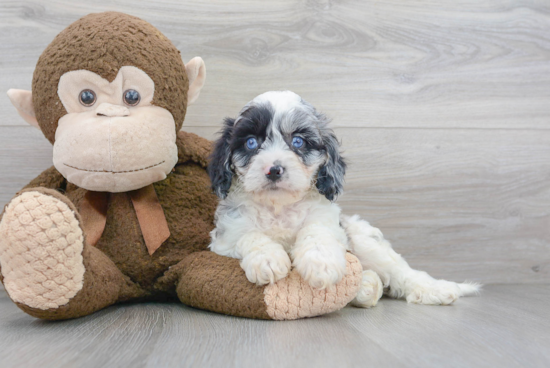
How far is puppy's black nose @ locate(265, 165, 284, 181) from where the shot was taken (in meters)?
1.50

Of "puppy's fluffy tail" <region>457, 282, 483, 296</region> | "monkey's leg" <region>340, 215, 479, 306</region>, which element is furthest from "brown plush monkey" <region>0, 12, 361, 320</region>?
"puppy's fluffy tail" <region>457, 282, 483, 296</region>

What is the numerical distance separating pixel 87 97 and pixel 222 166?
1.69 ft

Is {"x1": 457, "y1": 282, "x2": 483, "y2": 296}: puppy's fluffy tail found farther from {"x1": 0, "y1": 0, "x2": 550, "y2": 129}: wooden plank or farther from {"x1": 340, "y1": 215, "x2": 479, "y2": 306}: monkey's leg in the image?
{"x1": 0, "y1": 0, "x2": 550, "y2": 129}: wooden plank

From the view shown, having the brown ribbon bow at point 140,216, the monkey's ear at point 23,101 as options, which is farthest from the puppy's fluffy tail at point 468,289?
the monkey's ear at point 23,101

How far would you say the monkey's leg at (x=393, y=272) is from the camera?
1.88 m

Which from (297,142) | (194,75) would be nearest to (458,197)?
(297,142)

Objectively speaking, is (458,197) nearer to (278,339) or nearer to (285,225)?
(285,225)

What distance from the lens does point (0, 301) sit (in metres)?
1.95

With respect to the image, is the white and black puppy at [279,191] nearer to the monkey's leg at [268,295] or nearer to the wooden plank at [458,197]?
the monkey's leg at [268,295]

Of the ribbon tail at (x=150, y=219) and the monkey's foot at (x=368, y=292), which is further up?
the ribbon tail at (x=150, y=219)

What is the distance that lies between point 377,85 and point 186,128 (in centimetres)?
101

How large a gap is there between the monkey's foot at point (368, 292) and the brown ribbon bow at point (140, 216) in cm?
74

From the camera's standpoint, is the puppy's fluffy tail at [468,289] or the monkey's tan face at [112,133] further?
the puppy's fluffy tail at [468,289]

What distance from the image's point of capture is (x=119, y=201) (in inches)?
69.1
